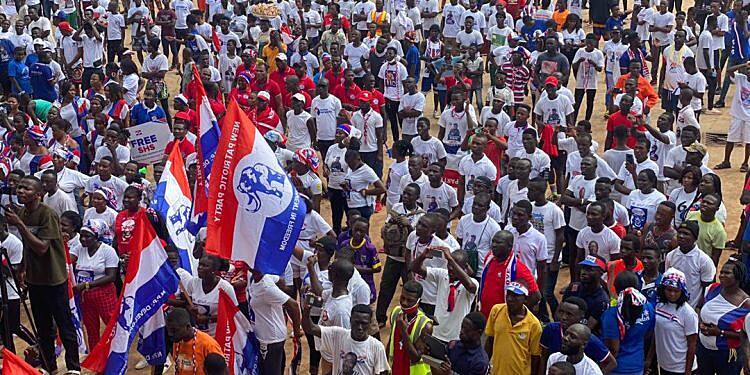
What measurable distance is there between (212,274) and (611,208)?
13.4 feet

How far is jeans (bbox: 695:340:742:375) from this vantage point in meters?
9.45

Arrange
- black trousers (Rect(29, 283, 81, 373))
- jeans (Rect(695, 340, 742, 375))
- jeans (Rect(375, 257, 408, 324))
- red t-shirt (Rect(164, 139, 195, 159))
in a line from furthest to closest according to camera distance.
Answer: red t-shirt (Rect(164, 139, 195, 159)) < jeans (Rect(375, 257, 408, 324)) < black trousers (Rect(29, 283, 81, 373)) < jeans (Rect(695, 340, 742, 375))

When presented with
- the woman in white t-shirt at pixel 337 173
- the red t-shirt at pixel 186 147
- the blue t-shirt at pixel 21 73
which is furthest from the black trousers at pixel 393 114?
the blue t-shirt at pixel 21 73

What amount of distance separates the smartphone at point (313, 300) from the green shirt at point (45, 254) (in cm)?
240

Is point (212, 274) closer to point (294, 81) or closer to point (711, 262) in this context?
point (711, 262)

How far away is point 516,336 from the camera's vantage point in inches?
351

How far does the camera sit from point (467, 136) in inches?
573

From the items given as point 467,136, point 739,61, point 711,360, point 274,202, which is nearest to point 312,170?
point 467,136

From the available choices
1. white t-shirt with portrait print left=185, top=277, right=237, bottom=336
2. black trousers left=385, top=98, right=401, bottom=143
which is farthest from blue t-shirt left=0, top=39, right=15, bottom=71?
white t-shirt with portrait print left=185, top=277, right=237, bottom=336

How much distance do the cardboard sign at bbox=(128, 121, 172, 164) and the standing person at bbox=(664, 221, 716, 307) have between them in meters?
7.20

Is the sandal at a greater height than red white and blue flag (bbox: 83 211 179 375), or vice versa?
red white and blue flag (bbox: 83 211 179 375)

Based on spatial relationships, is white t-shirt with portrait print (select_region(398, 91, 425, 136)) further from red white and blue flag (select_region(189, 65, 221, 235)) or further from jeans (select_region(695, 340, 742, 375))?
jeans (select_region(695, 340, 742, 375))

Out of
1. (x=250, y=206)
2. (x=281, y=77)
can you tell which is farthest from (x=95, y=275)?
(x=281, y=77)

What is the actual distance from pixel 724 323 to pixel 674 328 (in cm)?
43
